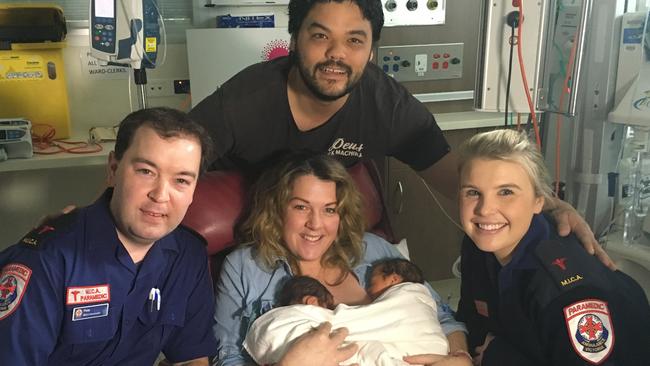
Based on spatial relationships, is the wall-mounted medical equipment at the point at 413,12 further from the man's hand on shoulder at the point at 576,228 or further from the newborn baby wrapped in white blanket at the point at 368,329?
the newborn baby wrapped in white blanket at the point at 368,329

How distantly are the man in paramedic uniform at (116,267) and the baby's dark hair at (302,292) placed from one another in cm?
30

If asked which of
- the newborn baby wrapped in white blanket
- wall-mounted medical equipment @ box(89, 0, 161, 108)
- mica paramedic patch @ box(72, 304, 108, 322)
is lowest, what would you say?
the newborn baby wrapped in white blanket

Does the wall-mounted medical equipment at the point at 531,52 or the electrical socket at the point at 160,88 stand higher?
the wall-mounted medical equipment at the point at 531,52

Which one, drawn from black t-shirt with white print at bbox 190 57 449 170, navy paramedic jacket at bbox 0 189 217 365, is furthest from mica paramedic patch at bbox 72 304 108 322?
black t-shirt with white print at bbox 190 57 449 170

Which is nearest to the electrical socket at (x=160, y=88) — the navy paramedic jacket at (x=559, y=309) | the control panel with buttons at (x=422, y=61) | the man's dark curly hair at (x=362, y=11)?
the control panel with buttons at (x=422, y=61)

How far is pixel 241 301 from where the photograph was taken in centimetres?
171

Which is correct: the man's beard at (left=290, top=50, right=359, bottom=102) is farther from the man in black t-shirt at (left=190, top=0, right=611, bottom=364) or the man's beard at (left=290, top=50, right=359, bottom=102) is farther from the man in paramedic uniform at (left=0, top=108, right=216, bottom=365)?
the man in paramedic uniform at (left=0, top=108, right=216, bottom=365)

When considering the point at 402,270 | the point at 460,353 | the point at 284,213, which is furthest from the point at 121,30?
the point at 460,353

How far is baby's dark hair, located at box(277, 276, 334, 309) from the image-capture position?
5.49 feet

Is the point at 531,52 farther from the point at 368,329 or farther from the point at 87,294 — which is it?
the point at 87,294

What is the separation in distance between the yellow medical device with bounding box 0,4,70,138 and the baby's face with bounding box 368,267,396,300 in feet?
6.63

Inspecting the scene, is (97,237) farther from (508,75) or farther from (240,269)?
(508,75)

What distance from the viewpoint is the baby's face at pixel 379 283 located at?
180cm

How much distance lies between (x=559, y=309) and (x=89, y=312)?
116 cm
